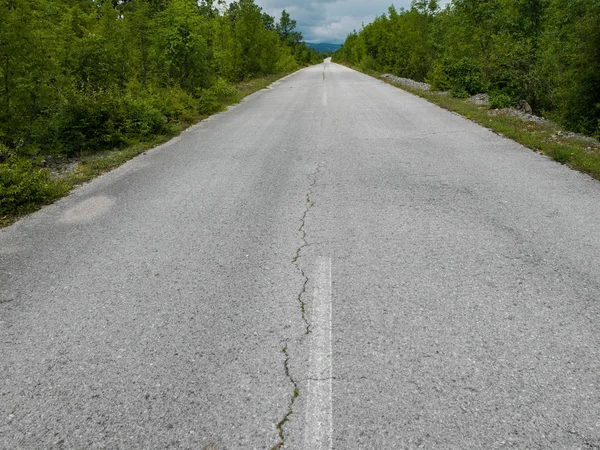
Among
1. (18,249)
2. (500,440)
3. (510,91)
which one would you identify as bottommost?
(18,249)

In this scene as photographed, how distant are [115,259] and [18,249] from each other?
1.23 meters

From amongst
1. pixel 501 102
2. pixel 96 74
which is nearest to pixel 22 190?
pixel 96 74

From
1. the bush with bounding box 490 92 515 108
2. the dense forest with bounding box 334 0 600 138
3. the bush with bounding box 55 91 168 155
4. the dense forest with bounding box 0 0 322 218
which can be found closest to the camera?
the dense forest with bounding box 0 0 322 218

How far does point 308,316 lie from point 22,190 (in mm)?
4696

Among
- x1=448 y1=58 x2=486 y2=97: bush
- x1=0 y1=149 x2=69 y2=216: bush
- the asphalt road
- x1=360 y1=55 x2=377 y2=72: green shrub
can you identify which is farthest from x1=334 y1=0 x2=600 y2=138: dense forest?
x1=360 y1=55 x2=377 y2=72: green shrub

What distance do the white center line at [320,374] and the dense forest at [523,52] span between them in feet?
27.8

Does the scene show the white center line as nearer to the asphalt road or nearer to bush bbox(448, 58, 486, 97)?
the asphalt road

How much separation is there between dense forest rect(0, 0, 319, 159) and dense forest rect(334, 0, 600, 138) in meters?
9.88

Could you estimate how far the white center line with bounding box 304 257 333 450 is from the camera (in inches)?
80.8

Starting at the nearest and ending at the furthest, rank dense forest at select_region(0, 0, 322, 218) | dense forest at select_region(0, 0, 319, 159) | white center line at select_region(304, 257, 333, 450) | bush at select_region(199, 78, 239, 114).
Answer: white center line at select_region(304, 257, 333, 450) → dense forest at select_region(0, 0, 322, 218) → dense forest at select_region(0, 0, 319, 159) → bush at select_region(199, 78, 239, 114)

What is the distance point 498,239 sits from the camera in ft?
13.4

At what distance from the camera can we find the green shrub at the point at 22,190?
17.1 feet

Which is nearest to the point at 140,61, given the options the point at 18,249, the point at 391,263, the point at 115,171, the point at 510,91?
the point at 115,171

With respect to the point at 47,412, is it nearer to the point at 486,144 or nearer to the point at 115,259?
the point at 115,259
